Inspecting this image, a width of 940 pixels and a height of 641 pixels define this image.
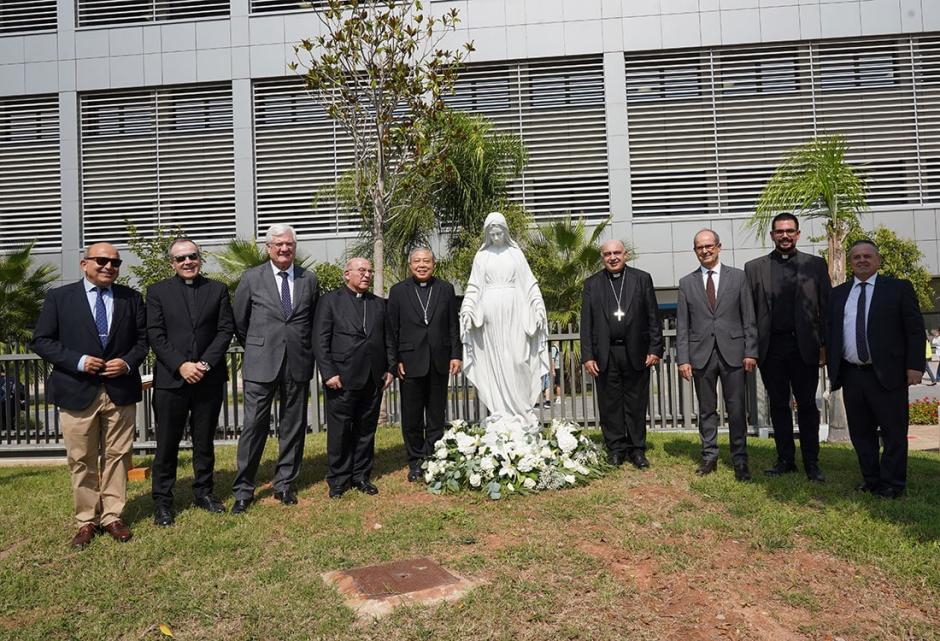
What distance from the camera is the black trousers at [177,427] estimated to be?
5469 mm

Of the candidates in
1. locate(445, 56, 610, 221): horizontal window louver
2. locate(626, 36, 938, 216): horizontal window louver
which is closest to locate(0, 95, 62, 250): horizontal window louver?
locate(445, 56, 610, 221): horizontal window louver

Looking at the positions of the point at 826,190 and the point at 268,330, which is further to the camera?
the point at 826,190

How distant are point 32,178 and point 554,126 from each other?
50.3 feet

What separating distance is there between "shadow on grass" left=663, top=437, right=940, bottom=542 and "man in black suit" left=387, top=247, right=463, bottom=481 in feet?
8.23

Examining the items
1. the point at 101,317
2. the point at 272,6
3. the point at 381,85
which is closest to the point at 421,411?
the point at 101,317

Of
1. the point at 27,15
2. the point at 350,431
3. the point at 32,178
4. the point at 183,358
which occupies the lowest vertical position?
the point at 350,431

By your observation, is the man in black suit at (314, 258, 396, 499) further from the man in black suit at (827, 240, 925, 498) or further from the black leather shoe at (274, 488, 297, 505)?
the man in black suit at (827, 240, 925, 498)

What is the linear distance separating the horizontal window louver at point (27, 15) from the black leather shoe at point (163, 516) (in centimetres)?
2097

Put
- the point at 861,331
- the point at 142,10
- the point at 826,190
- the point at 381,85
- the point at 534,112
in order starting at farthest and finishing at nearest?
the point at 142,10 → the point at 534,112 → the point at 381,85 → the point at 826,190 → the point at 861,331

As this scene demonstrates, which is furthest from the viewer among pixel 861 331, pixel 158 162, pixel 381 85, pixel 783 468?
pixel 158 162

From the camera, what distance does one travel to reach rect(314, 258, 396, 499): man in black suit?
595 cm

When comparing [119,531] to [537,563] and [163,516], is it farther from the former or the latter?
[537,563]

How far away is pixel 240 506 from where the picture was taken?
5.65m

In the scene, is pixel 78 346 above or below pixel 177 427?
above
